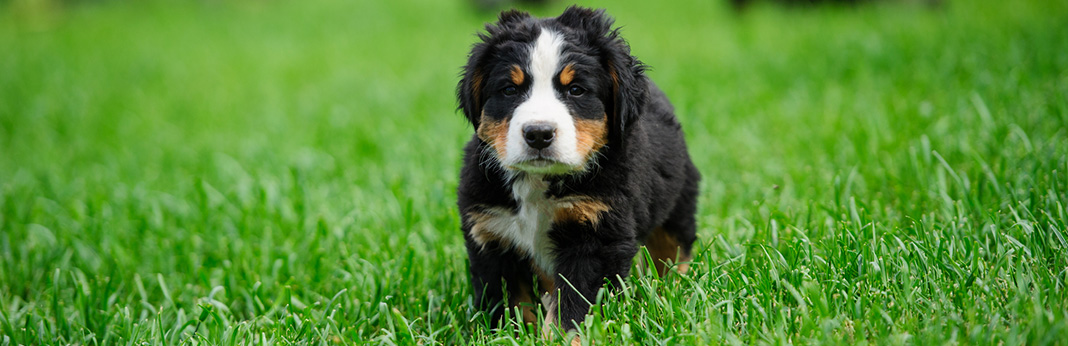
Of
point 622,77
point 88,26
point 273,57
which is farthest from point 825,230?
point 88,26

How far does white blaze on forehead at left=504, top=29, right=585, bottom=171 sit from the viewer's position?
7.48 feet

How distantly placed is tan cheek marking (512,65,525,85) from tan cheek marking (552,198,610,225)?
1.35 feet

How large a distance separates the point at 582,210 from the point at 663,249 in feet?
2.80

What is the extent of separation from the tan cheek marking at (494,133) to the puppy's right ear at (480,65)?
6 cm

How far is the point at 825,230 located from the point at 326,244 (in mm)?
2268

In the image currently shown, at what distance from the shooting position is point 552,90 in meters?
2.38

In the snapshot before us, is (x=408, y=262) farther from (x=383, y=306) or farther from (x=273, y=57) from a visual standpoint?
(x=273, y=57)

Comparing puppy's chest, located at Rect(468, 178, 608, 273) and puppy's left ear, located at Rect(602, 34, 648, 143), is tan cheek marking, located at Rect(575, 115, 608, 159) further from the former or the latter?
puppy's chest, located at Rect(468, 178, 608, 273)

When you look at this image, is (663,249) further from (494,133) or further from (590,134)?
(494,133)

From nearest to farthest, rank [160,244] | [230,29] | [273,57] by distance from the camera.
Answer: [160,244] → [273,57] → [230,29]

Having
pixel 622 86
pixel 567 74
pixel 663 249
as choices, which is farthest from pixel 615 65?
pixel 663 249

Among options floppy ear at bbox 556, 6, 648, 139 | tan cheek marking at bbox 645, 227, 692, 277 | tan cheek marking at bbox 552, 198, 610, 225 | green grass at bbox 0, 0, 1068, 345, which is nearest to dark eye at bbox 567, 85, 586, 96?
floppy ear at bbox 556, 6, 648, 139

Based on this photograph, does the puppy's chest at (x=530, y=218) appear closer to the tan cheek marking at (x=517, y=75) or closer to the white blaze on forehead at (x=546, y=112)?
the white blaze on forehead at (x=546, y=112)

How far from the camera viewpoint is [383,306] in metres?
2.79
